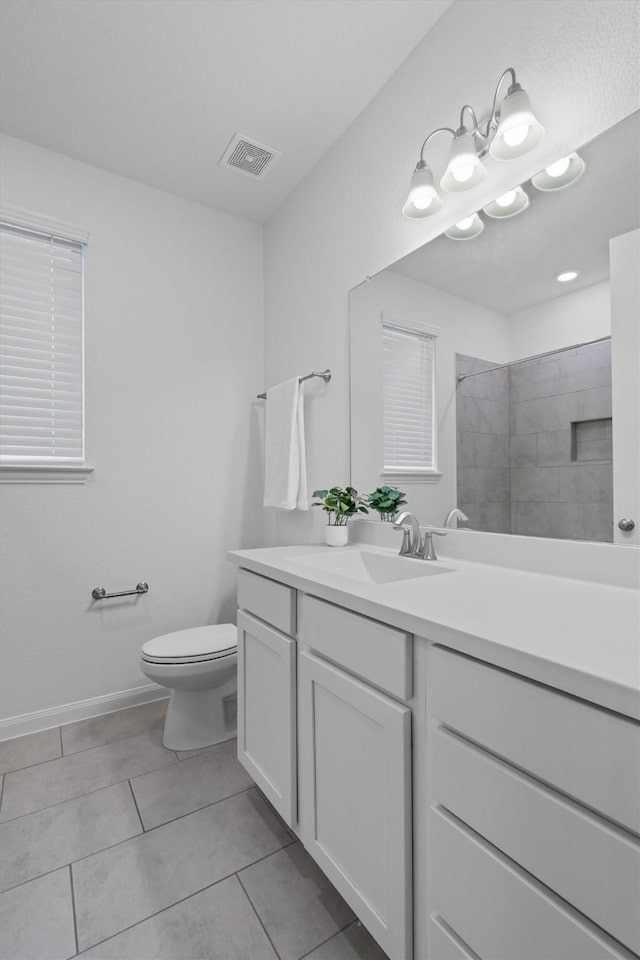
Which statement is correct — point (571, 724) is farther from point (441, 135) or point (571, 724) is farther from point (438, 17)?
point (438, 17)

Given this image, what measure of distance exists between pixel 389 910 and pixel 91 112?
2.71 metres

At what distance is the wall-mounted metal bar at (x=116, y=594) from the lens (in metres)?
2.09

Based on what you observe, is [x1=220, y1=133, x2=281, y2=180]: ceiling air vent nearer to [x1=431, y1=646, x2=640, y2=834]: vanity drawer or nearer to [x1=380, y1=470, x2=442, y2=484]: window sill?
[x1=380, y1=470, x2=442, y2=484]: window sill

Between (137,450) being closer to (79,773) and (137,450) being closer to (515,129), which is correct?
(79,773)

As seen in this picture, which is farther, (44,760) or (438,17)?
(44,760)

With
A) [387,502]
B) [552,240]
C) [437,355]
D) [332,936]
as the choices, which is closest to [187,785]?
[332,936]

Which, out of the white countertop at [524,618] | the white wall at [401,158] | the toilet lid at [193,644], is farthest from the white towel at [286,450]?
the white countertop at [524,618]

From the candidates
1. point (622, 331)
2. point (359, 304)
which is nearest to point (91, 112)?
point (359, 304)

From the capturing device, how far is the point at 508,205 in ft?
4.12

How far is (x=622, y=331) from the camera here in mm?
1030

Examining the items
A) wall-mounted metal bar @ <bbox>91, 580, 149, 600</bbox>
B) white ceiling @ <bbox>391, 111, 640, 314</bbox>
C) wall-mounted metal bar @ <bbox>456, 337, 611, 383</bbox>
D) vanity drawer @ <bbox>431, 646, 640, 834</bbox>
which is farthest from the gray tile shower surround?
white ceiling @ <bbox>391, 111, 640, 314</bbox>

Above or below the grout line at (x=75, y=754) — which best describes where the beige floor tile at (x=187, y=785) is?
above

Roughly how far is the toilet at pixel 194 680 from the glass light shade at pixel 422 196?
1700mm

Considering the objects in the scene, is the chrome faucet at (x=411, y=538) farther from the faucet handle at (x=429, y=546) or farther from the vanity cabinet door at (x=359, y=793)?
the vanity cabinet door at (x=359, y=793)
